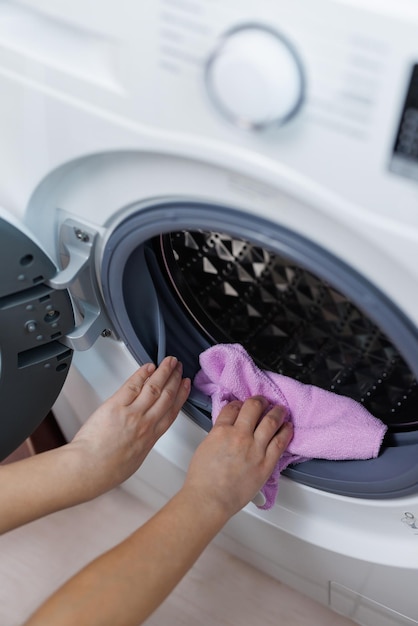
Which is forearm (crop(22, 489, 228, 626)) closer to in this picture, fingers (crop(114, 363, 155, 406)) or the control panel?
fingers (crop(114, 363, 155, 406))

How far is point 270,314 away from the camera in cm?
93

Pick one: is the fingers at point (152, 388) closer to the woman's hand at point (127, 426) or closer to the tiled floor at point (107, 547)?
the woman's hand at point (127, 426)

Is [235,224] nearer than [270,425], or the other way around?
[235,224]

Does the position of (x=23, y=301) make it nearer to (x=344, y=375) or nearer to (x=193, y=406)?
(x=193, y=406)

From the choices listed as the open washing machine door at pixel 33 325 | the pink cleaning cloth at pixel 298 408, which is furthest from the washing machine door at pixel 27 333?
the pink cleaning cloth at pixel 298 408

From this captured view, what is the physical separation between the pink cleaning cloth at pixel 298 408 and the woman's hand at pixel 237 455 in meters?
0.02

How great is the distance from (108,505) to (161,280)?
0.48m

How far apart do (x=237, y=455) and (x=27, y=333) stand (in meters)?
0.25

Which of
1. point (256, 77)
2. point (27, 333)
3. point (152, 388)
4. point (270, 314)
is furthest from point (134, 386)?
point (256, 77)

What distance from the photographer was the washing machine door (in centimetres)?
63

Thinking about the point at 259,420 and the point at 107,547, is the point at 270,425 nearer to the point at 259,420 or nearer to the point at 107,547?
the point at 259,420

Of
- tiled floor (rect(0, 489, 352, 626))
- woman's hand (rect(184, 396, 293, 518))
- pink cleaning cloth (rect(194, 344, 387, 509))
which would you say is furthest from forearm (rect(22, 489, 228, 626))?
tiled floor (rect(0, 489, 352, 626))

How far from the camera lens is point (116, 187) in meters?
0.58

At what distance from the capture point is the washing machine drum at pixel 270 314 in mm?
530
